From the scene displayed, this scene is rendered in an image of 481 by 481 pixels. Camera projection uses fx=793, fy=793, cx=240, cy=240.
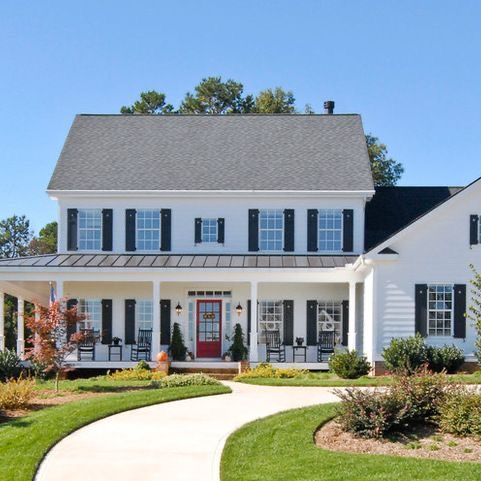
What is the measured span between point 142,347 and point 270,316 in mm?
4602

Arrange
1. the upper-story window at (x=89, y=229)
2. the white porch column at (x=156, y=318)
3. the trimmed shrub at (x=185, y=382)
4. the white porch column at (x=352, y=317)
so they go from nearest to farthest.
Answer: the trimmed shrub at (x=185, y=382) → the white porch column at (x=352, y=317) → the white porch column at (x=156, y=318) → the upper-story window at (x=89, y=229)

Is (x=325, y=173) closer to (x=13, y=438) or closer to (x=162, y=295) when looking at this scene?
(x=162, y=295)

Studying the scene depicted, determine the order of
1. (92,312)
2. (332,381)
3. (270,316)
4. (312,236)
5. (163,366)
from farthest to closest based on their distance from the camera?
(312,236) < (92,312) < (270,316) < (163,366) < (332,381)

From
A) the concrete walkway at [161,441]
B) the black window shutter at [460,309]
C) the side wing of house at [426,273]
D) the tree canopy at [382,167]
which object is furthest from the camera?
the tree canopy at [382,167]

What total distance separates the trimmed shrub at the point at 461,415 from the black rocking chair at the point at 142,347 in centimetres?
1503

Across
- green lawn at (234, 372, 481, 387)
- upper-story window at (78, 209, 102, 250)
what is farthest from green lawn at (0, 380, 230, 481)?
upper-story window at (78, 209, 102, 250)

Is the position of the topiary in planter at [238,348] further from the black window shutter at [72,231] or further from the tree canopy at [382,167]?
the tree canopy at [382,167]

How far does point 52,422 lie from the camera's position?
47.4 ft

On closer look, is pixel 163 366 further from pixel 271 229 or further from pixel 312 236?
pixel 312 236

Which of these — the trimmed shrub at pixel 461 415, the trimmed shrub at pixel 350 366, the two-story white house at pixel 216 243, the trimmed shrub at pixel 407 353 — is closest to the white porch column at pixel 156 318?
the two-story white house at pixel 216 243

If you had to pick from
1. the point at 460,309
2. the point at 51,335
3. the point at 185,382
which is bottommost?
the point at 185,382

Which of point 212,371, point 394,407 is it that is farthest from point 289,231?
point 394,407

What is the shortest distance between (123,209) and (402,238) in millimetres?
10482

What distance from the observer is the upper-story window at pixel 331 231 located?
93.5 feet
